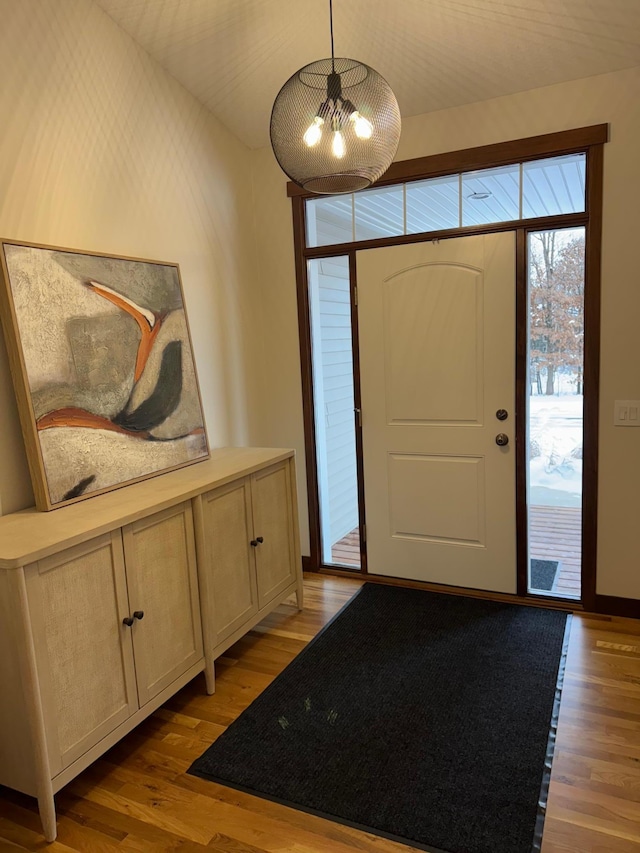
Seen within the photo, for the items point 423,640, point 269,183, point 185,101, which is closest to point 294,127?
point 185,101

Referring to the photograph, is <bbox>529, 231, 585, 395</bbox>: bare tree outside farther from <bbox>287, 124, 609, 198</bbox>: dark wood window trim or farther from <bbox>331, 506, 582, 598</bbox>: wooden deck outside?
<bbox>331, 506, 582, 598</bbox>: wooden deck outside

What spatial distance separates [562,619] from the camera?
3.04m

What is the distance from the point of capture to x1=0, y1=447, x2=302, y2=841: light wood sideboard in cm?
177

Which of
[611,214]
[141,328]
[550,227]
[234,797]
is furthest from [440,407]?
[234,797]

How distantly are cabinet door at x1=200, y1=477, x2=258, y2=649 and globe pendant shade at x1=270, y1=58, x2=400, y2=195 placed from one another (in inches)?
54.6

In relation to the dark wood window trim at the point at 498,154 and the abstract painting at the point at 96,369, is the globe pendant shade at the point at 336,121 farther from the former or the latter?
the dark wood window trim at the point at 498,154

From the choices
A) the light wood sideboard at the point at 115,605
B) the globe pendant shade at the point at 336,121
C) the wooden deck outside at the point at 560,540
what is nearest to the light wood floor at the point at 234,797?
the light wood sideboard at the point at 115,605

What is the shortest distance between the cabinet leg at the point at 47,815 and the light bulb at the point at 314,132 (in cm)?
208

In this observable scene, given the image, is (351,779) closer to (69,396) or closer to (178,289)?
→ (69,396)

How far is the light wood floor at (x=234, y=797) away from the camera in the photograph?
5.77 ft

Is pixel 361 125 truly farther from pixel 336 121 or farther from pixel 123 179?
pixel 123 179

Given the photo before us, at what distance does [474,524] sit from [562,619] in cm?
65

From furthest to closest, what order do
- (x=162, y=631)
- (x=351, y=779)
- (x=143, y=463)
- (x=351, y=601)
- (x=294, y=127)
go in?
(x=351, y=601)
(x=143, y=463)
(x=162, y=631)
(x=351, y=779)
(x=294, y=127)

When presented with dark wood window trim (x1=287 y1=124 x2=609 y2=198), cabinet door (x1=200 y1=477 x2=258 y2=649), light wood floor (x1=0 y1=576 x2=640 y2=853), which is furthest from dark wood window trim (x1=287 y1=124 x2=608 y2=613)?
cabinet door (x1=200 y1=477 x2=258 y2=649)
